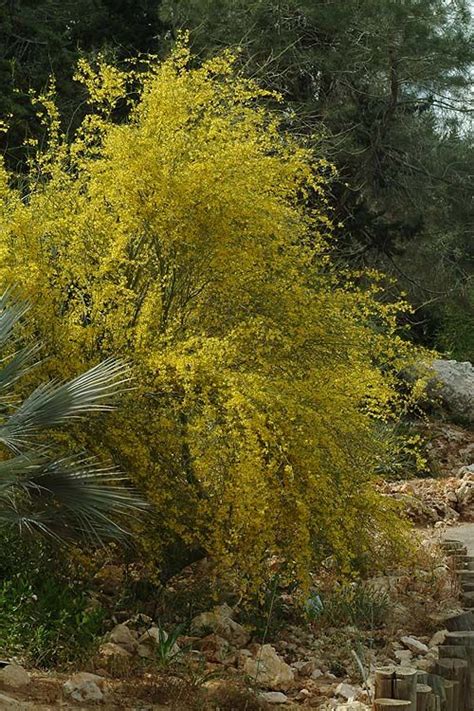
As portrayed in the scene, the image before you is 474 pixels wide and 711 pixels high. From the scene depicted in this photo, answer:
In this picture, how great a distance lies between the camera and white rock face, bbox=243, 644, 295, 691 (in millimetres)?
5934

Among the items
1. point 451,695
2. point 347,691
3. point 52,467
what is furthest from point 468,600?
point 52,467

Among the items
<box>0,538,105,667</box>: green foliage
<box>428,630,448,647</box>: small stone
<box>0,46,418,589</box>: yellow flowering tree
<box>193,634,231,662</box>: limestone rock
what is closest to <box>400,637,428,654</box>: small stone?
<box>428,630,448,647</box>: small stone

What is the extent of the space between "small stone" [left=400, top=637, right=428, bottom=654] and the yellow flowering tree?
552mm

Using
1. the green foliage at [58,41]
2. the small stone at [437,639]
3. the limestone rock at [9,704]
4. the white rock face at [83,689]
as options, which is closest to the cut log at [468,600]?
the small stone at [437,639]

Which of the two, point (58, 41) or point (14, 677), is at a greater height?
point (58, 41)

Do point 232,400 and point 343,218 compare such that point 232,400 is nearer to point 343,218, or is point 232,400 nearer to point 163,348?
point 163,348

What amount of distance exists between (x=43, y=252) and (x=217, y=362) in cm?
135

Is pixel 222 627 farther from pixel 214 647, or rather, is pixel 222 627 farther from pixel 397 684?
pixel 397 684

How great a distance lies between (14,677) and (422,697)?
1.80m

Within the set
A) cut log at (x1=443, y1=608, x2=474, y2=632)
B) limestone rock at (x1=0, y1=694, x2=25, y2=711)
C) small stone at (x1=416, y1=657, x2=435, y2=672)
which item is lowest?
limestone rock at (x1=0, y1=694, x2=25, y2=711)

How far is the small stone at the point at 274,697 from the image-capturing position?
5.70 m

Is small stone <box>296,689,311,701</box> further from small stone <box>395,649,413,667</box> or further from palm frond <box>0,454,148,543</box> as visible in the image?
palm frond <box>0,454,148,543</box>

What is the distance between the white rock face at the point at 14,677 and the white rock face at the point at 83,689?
0.19 m

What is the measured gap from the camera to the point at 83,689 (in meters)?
5.32
